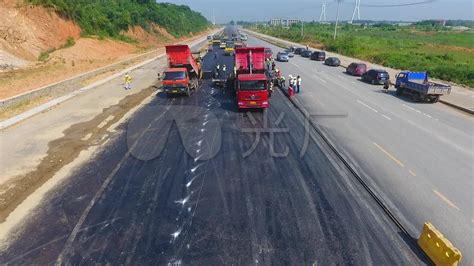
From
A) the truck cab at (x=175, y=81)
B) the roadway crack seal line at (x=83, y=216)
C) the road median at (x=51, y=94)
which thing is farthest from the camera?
the truck cab at (x=175, y=81)

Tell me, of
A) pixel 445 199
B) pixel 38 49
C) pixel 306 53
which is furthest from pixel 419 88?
pixel 38 49

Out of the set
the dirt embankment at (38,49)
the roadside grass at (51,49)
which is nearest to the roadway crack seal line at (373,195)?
the dirt embankment at (38,49)

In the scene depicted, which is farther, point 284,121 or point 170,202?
point 284,121

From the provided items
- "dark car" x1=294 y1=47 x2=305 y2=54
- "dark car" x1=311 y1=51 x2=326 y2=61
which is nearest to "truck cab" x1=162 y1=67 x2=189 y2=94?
"dark car" x1=311 y1=51 x2=326 y2=61

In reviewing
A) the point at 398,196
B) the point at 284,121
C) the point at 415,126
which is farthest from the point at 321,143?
the point at 415,126

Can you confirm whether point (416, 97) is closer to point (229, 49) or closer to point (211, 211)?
point (211, 211)

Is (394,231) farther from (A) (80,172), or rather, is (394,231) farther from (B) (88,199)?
(A) (80,172)

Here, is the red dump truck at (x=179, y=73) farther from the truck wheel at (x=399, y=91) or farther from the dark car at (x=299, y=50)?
the dark car at (x=299, y=50)
